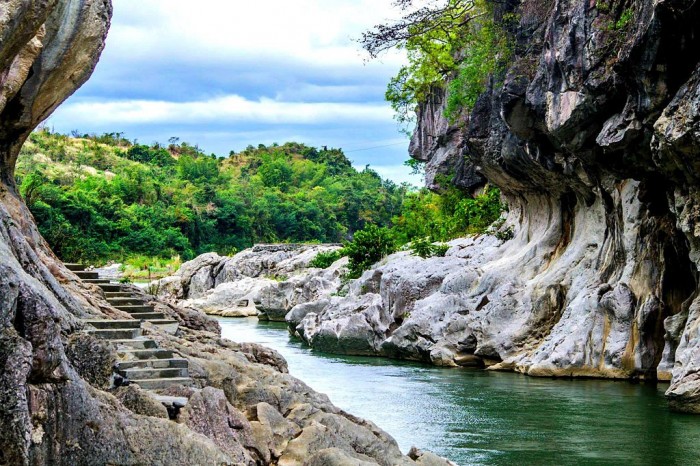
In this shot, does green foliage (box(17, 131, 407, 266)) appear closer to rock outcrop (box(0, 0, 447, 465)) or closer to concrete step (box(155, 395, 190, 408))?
rock outcrop (box(0, 0, 447, 465))

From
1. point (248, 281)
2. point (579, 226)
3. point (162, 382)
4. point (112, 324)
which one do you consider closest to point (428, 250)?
→ point (579, 226)

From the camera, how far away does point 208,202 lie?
64312 millimetres

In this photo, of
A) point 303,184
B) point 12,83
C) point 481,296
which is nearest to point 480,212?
point 481,296

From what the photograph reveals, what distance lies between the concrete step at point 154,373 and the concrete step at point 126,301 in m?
3.83

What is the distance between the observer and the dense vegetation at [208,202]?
3825 cm

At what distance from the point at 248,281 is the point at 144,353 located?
Answer: 3547cm

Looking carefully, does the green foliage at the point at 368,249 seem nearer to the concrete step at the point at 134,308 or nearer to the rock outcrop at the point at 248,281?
the rock outcrop at the point at 248,281

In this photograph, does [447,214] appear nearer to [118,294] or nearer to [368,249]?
[368,249]

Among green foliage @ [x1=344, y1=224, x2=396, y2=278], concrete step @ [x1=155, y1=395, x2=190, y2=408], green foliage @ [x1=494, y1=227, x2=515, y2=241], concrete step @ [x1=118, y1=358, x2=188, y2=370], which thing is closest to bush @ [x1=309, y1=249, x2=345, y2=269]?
green foliage @ [x1=344, y1=224, x2=396, y2=278]

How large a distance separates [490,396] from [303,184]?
65.0m

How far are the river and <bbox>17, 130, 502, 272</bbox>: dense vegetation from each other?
10240mm

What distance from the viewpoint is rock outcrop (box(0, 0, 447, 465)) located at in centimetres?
667

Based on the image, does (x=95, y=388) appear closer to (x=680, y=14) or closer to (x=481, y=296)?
(x=680, y=14)

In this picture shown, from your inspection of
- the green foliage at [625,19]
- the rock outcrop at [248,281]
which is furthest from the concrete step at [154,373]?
the rock outcrop at [248,281]
